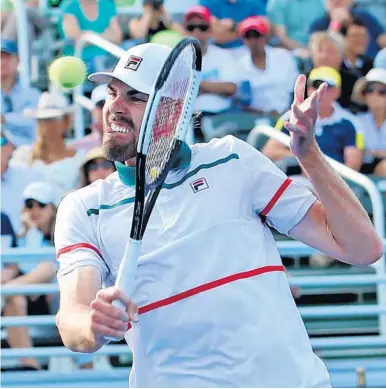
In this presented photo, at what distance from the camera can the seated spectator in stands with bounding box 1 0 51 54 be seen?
10.0m

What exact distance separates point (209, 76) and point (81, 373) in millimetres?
3372

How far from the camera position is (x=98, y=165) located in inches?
283

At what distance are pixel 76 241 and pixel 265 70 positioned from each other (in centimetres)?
581

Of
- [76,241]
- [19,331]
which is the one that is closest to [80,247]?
[76,241]

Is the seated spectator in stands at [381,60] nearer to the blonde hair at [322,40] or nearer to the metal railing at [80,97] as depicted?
the blonde hair at [322,40]

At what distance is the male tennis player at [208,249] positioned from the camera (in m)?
3.34

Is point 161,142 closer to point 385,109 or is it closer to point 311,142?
point 311,142

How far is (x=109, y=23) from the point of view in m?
9.61

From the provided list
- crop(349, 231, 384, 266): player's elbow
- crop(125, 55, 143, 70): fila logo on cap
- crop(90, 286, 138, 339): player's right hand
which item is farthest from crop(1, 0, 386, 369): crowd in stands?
crop(90, 286, 138, 339): player's right hand

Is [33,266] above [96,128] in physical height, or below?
below

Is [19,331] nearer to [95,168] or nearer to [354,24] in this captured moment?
[95,168]

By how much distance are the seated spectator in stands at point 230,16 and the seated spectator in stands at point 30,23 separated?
145 cm

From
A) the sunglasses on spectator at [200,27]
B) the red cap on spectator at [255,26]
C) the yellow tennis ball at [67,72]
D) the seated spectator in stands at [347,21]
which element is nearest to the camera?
Answer: the yellow tennis ball at [67,72]

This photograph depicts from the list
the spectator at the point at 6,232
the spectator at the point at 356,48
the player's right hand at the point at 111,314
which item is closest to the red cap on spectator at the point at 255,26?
the spectator at the point at 356,48
